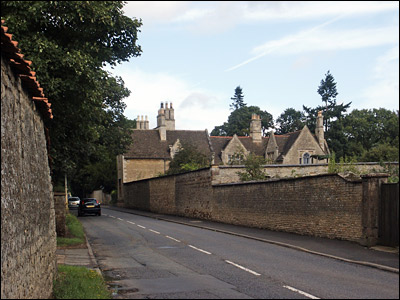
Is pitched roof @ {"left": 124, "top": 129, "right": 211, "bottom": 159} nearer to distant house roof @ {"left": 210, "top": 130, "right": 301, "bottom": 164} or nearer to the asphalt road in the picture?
distant house roof @ {"left": 210, "top": 130, "right": 301, "bottom": 164}

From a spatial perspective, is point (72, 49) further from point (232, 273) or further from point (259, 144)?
point (259, 144)

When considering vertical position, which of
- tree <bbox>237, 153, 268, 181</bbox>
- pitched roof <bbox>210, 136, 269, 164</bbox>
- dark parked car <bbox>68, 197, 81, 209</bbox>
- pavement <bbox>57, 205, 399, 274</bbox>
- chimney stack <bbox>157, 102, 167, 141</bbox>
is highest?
chimney stack <bbox>157, 102, 167, 141</bbox>

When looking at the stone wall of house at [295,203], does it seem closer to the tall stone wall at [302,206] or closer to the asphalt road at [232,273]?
the tall stone wall at [302,206]

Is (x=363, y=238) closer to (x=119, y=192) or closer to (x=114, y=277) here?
(x=114, y=277)

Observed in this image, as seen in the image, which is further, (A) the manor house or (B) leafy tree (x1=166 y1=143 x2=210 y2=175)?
(A) the manor house

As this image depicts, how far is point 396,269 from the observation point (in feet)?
36.9

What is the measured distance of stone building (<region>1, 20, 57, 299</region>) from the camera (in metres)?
5.89

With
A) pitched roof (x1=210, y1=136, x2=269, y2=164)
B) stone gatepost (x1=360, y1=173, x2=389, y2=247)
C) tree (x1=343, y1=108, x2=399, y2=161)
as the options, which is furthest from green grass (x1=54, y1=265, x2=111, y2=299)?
pitched roof (x1=210, y1=136, x2=269, y2=164)

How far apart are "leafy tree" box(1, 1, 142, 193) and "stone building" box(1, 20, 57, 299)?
27.0 feet

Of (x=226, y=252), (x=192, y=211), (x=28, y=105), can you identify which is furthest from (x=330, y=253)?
(x=192, y=211)

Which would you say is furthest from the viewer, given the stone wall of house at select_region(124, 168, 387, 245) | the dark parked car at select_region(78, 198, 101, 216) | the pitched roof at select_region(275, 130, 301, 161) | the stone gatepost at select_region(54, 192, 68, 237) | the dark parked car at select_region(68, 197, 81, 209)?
the pitched roof at select_region(275, 130, 301, 161)

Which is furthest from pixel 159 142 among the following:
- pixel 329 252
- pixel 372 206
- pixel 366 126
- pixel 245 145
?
pixel 329 252

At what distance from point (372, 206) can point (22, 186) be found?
1204 centimetres

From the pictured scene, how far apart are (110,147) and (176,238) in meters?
21.8
